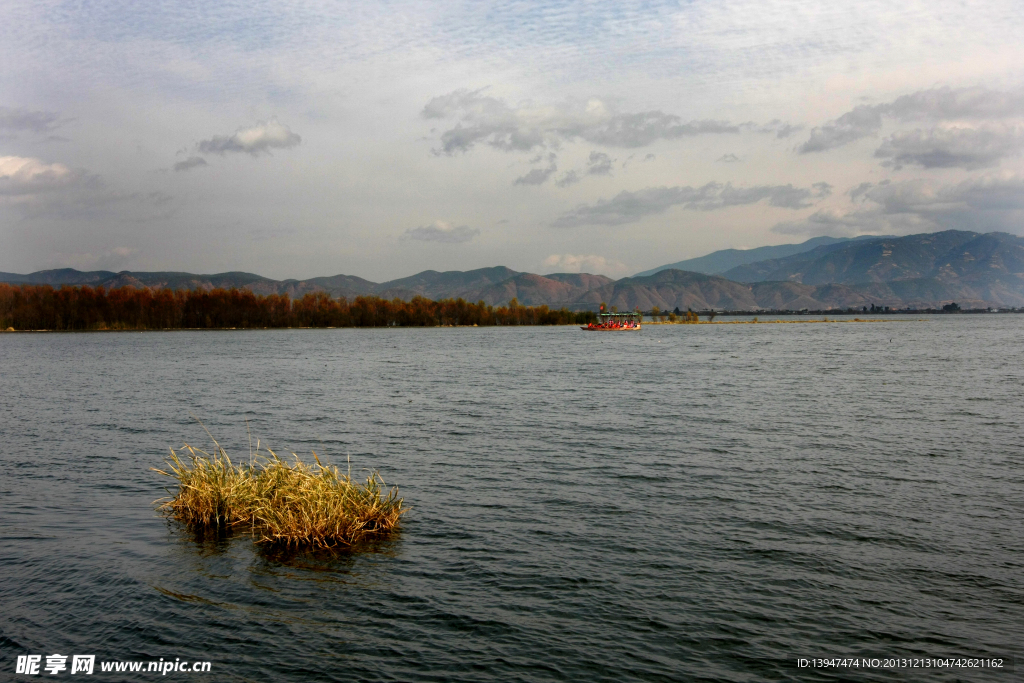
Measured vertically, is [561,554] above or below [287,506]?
below

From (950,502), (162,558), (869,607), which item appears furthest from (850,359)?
(162,558)

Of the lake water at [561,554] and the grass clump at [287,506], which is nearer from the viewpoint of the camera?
the lake water at [561,554]

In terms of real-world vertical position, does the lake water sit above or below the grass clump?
below

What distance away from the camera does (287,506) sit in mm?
17625

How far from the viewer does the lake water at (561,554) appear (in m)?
12.6

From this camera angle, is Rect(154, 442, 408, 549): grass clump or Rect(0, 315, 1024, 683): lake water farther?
Rect(154, 442, 408, 549): grass clump

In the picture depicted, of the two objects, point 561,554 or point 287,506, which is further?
point 287,506

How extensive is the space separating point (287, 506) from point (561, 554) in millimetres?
7117

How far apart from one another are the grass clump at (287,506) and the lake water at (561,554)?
75 centimetres

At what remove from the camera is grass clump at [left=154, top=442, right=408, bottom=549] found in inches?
687

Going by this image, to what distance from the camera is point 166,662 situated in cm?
1224

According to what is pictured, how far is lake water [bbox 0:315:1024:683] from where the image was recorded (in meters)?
12.6

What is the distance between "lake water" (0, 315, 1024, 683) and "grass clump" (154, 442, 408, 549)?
75 centimetres

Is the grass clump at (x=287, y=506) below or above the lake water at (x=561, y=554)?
above
